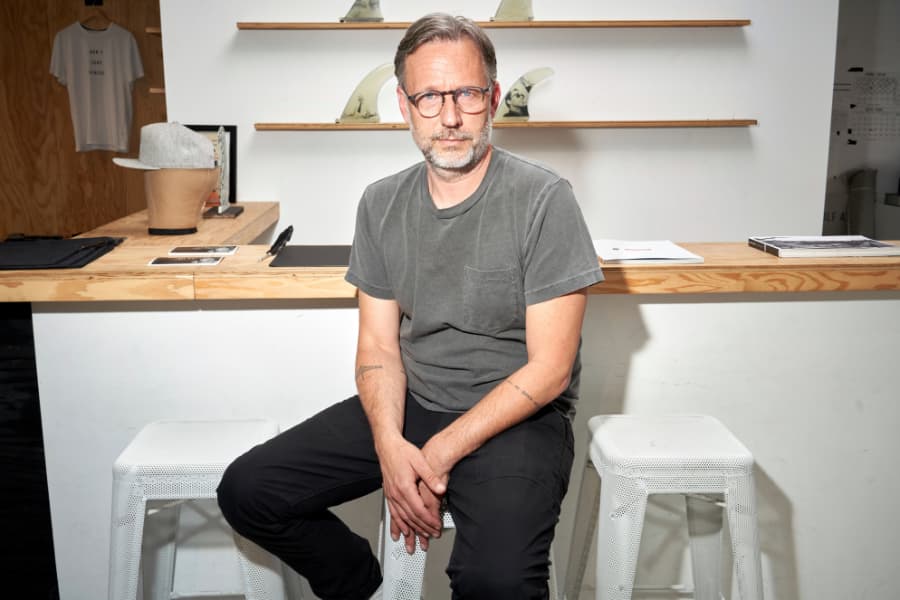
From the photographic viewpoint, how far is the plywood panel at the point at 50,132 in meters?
5.12

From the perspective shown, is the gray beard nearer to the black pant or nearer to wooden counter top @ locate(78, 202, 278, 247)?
the black pant

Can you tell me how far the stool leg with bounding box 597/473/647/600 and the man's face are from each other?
0.60 m

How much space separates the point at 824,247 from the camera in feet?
6.07

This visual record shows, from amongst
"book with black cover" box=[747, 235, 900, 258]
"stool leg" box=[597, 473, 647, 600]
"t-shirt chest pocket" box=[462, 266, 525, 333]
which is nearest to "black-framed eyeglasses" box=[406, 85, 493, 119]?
"t-shirt chest pocket" box=[462, 266, 525, 333]

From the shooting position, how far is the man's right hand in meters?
1.37

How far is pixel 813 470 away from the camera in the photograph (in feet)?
6.39

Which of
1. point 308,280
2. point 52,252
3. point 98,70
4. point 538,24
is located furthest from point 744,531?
point 98,70

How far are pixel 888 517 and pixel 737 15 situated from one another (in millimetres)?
2304

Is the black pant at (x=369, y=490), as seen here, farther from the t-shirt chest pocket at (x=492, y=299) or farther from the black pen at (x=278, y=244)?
the black pen at (x=278, y=244)

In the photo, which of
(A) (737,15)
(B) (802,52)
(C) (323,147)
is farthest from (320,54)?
(B) (802,52)

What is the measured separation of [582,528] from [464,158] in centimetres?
76

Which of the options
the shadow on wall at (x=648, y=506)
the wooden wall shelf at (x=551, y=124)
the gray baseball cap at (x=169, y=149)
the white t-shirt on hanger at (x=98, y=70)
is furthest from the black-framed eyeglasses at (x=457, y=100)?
the white t-shirt on hanger at (x=98, y=70)

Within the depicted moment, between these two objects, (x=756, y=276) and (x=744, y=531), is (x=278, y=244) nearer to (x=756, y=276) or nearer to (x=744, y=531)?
(x=756, y=276)

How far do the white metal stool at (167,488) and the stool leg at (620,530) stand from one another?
57 centimetres
